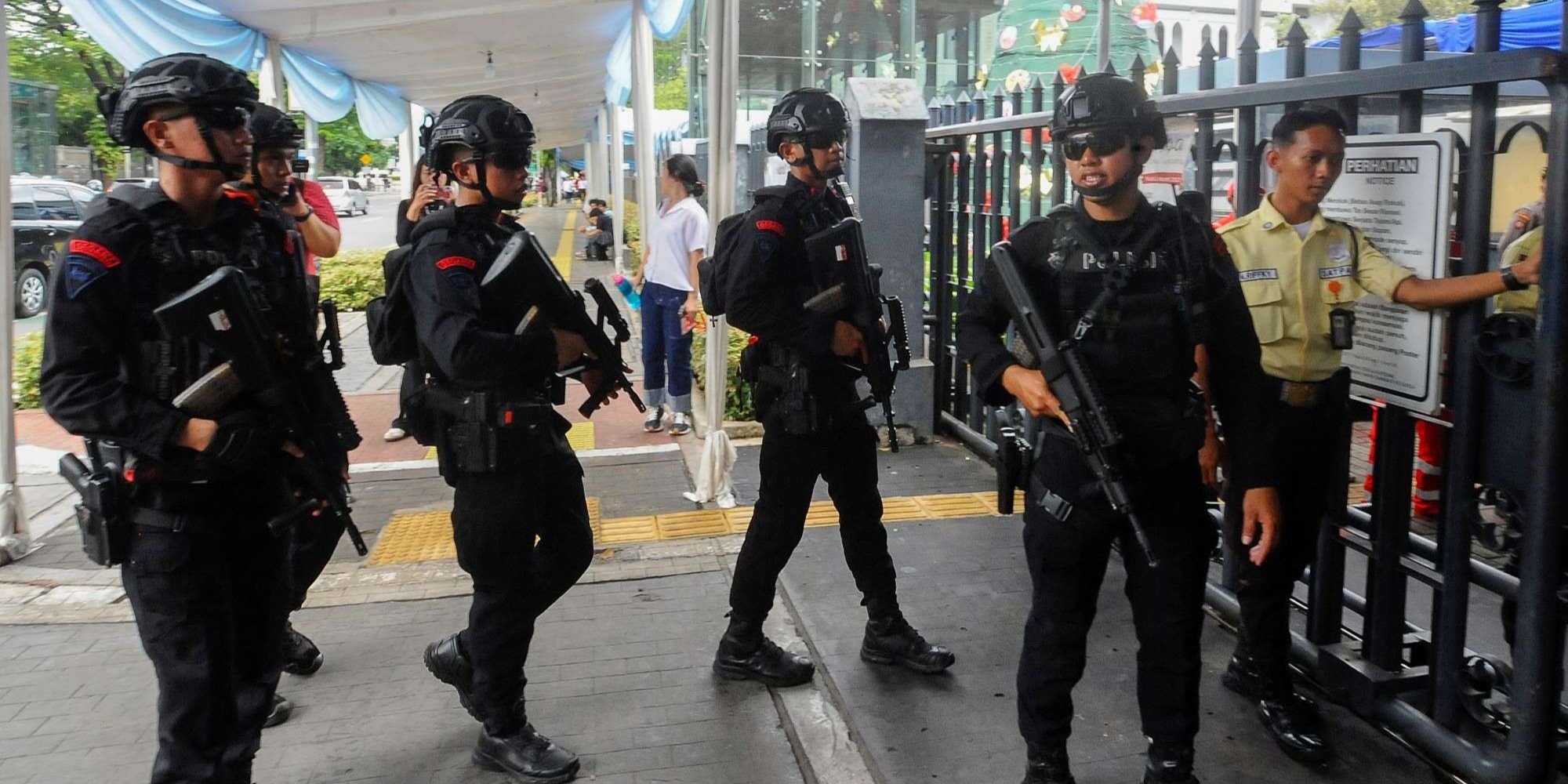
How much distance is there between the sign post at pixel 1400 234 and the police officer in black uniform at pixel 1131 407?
0.59m

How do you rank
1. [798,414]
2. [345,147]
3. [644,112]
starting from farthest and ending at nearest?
[345,147] < [644,112] < [798,414]

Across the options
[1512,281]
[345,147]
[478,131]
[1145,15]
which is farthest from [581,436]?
[345,147]

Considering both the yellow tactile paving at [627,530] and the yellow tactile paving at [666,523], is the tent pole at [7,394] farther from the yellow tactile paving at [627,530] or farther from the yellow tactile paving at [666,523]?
the yellow tactile paving at [627,530]

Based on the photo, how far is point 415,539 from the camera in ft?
18.8

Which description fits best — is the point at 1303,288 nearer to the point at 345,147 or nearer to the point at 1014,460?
the point at 1014,460

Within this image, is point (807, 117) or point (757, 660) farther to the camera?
point (757, 660)

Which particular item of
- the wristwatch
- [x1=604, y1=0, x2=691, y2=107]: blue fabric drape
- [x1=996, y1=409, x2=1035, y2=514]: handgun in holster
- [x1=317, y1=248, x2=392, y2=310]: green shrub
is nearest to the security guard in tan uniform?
the wristwatch

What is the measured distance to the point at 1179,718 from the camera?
287 centimetres

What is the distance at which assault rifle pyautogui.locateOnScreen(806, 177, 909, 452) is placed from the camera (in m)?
3.65

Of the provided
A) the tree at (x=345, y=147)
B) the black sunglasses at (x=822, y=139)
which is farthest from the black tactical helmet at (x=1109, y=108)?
the tree at (x=345, y=147)

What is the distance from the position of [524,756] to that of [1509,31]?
4890 mm

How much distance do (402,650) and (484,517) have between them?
147cm

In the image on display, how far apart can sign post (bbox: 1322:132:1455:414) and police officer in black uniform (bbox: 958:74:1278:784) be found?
0.59 meters

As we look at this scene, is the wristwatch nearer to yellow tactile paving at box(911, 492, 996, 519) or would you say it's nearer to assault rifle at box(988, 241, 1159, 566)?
assault rifle at box(988, 241, 1159, 566)
